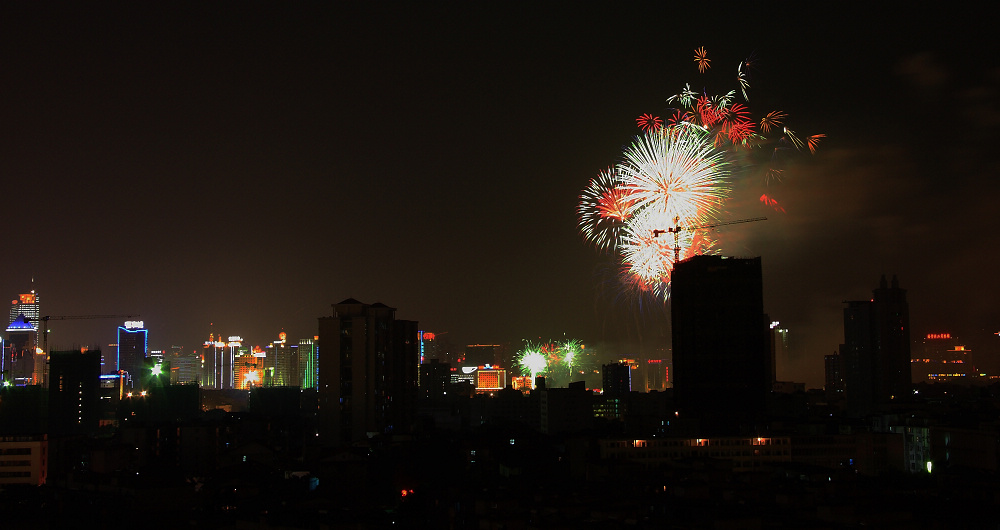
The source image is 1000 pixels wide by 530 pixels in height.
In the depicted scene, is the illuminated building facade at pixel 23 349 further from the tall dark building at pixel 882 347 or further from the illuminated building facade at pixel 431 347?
the tall dark building at pixel 882 347

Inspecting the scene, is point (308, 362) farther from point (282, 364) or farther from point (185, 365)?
point (185, 365)

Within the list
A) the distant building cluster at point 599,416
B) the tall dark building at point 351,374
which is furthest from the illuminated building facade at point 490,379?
the tall dark building at point 351,374

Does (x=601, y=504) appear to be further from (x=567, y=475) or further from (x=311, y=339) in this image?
(x=311, y=339)

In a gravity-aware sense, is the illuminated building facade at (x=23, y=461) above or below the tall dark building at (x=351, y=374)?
below

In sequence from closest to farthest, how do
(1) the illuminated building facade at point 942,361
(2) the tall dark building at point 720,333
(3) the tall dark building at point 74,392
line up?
(2) the tall dark building at point 720,333 < (3) the tall dark building at point 74,392 < (1) the illuminated building facade at point 942,361

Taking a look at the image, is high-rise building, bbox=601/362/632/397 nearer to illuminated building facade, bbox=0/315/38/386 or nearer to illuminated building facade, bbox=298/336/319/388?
illuminated building facade, bbox=298/336/319/388

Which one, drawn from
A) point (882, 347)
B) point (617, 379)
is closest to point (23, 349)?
point (617, 379)

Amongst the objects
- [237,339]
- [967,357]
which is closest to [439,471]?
[967,357]

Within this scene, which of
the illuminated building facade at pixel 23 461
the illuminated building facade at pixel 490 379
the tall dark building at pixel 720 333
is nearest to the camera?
the illuminated building facade at pixel 23 461

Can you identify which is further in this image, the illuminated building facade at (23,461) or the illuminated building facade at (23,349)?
the illuminated building facade at (23,349)
